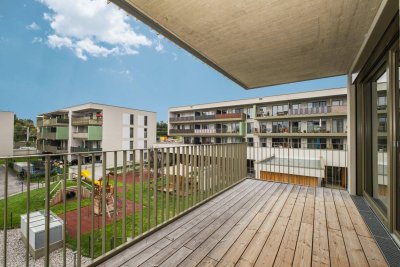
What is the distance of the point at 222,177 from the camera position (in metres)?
3.88

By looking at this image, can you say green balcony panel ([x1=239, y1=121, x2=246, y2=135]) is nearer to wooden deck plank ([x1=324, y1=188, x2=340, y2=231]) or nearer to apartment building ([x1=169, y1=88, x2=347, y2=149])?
apartment building ([x1=169, y1=88, x2=347, y2=149])

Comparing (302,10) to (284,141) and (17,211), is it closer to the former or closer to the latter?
(17,211)

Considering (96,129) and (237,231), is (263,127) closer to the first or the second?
(96,129)

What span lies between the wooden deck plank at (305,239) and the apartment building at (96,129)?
22.3 metres

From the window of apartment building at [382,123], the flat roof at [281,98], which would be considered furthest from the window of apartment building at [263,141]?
the window of apartment building at [382,123]

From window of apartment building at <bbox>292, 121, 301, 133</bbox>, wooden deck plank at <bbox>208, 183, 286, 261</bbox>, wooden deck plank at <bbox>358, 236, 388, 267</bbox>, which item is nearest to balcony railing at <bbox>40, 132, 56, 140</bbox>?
window of apartment building at <bbox>292, 121, 301, 133</bbox>

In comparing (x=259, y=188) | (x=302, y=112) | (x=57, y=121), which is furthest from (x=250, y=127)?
(x=57, y=121)

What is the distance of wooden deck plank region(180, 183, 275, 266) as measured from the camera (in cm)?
180

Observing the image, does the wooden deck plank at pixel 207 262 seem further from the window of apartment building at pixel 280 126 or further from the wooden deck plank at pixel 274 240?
the window of apartment building at pixel 280 126

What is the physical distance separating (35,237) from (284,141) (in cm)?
1868

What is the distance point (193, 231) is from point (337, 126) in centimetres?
1808

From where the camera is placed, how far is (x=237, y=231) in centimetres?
232

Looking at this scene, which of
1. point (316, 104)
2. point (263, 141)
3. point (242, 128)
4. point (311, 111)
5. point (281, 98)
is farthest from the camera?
point (242, 128)

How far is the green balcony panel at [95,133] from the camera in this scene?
21.5 metres
